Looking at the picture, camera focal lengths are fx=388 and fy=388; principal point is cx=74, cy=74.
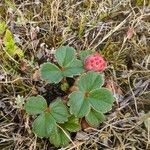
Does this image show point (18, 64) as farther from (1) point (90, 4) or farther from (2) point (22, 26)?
(1) point (90, 4)

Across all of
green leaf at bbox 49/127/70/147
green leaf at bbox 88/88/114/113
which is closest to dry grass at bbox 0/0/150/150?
green leaf at bbox 49/127/70/147

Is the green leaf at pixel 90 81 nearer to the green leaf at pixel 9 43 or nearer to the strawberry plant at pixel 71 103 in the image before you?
the strawberry plant at pixel 71 103

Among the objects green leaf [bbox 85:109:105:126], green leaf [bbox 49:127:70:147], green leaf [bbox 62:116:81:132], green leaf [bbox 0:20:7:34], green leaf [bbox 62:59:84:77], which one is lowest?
green leaf [bbox 49:127:70:147]

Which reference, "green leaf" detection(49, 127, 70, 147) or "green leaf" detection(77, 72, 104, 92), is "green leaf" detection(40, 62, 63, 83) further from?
"green leaf" detection(49, 127, 70, 147)

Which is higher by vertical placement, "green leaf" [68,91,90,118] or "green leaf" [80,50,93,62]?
"green leaf" [80,50,93,62]

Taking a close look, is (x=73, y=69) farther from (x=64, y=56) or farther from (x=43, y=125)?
(x=43, y=125)

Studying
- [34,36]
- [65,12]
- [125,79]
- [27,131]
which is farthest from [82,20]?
[27,131]

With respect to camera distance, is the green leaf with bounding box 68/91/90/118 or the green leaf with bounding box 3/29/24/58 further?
the green leaf with bounding box 3/29/24/58
